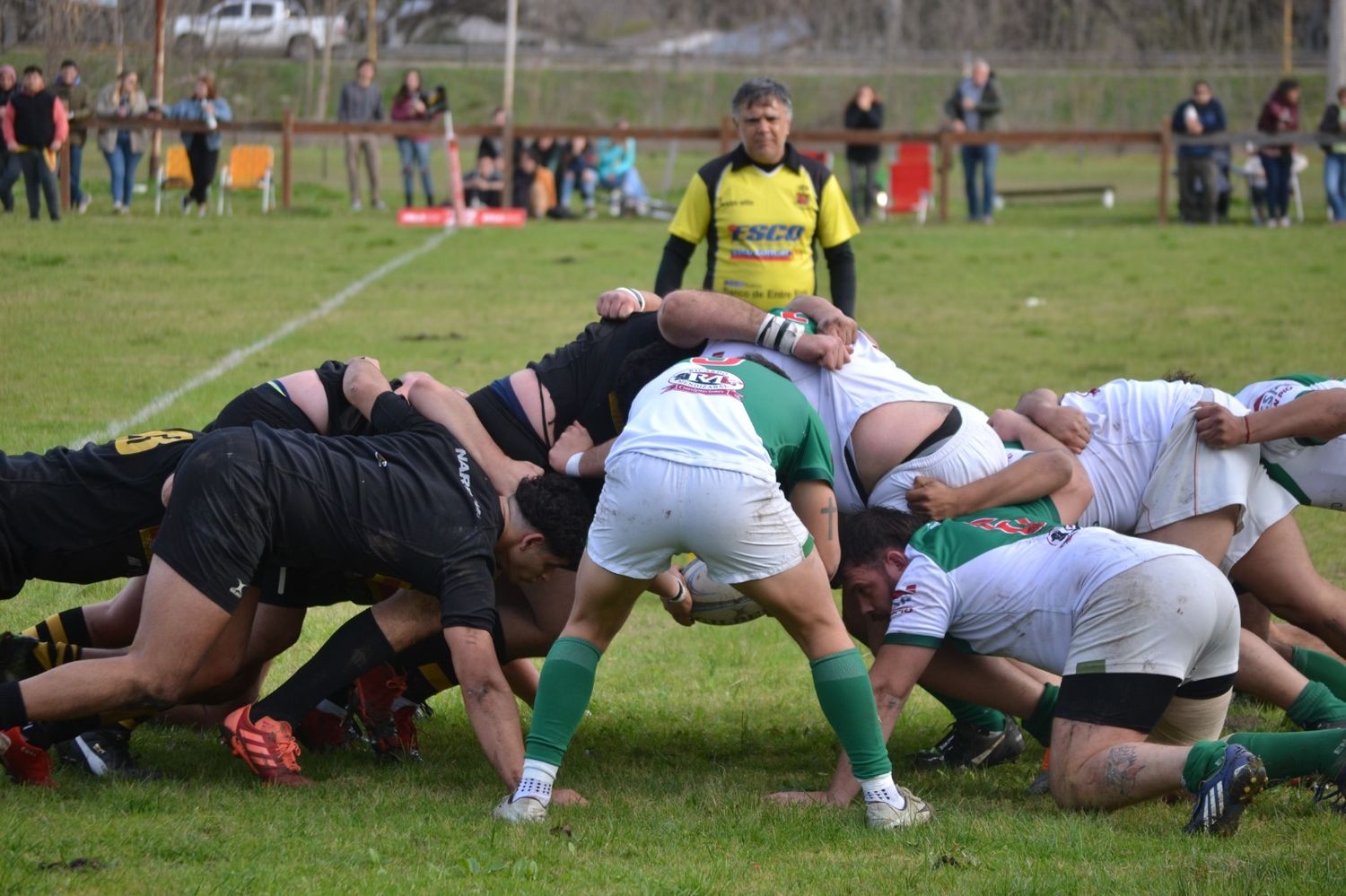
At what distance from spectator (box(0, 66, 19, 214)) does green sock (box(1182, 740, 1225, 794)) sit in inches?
535

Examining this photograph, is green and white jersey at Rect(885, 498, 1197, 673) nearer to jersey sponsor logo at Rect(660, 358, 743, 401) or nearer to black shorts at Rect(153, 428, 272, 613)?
jersey sponsor logo at Rect(660, 358, 743, 401)

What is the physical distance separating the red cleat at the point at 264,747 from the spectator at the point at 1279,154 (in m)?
21.0

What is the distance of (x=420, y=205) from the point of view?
83.1 ft

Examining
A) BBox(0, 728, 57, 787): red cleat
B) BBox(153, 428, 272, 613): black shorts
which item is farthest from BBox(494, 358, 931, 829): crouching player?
BBox(0, 728, 57, 787): red cleat

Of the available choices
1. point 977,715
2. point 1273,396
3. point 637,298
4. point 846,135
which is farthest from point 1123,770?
point 846,135

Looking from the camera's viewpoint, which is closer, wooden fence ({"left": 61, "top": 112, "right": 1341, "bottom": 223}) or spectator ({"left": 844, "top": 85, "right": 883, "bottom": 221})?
wooden fence ({"left": 61, "top": 112, "right": 1341, "bottom": 223})

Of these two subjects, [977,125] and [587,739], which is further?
[977,125]

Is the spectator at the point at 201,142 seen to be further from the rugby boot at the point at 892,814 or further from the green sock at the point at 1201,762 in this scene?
the green sock at the point at 1201,762

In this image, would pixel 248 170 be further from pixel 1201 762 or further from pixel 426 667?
pixel 1201 762

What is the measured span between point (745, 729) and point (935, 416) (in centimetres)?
131

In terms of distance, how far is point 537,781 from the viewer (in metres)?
4.29

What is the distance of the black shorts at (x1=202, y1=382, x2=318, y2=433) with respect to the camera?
18.0 ft

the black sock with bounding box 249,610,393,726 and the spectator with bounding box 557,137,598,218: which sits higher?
the spectator with bounding box 557,137,598,218

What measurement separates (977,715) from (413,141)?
20285 millimetres
